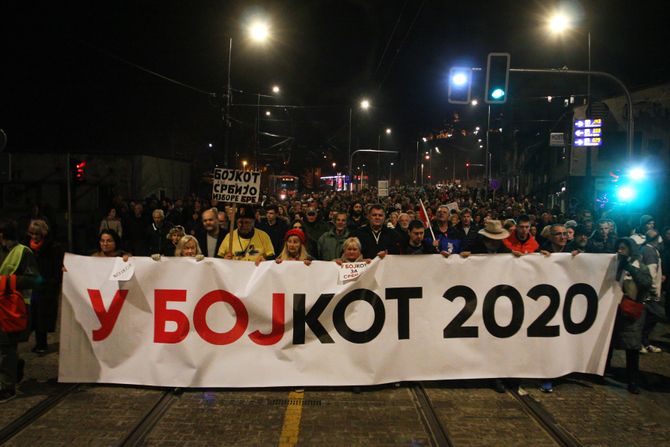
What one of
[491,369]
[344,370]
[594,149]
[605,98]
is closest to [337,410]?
[344,370]

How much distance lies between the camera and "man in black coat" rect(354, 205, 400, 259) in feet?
23.5

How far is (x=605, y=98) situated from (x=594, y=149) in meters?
6.27

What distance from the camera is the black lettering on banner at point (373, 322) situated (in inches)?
219

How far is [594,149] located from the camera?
33531mm

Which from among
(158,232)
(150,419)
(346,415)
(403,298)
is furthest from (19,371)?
(158,232)

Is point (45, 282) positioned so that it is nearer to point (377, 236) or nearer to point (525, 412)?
point (377, 236)

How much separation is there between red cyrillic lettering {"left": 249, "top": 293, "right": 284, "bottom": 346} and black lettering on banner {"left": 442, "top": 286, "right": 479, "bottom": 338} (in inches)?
67.5

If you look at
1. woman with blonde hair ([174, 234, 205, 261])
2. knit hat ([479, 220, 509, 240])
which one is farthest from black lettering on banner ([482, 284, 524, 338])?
woman with blonde hair ([174, 234, 205, 261])

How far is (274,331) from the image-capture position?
5543 mm

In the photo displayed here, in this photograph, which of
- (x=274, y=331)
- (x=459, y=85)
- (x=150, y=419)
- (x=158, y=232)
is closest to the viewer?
(x=150, y=419)

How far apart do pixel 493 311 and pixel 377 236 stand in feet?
6.89

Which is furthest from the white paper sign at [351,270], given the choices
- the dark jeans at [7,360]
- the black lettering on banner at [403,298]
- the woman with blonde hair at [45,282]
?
the woman with blonde hair at [45,282]

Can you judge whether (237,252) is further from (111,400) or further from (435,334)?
(435,334)

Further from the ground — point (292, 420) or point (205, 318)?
point (205, 318)
